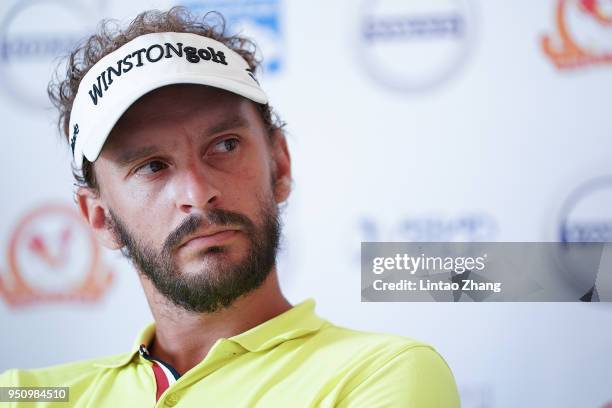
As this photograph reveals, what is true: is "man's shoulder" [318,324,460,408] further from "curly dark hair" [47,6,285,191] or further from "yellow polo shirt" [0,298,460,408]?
"curly dark hair" [47,6,285,191]

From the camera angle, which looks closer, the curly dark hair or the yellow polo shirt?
the yellow polo shirt

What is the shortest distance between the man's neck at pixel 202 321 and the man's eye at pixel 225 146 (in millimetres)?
176

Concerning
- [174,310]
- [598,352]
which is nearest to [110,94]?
[174,310]

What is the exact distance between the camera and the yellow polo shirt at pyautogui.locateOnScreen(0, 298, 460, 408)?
0.88 metres

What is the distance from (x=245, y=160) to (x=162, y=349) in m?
0.30

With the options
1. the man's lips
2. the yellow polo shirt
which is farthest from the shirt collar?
the man's lips

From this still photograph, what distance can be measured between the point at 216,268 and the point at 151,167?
0.15 metres

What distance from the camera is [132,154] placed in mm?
1008

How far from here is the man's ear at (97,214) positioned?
3.76ft

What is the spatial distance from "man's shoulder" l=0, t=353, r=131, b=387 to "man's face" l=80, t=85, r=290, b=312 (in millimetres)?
173

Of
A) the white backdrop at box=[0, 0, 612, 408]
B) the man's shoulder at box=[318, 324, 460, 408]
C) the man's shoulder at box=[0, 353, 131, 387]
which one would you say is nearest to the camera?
the man's shoulder at box=[318, 324, 460, 408]

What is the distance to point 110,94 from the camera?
1003 mm

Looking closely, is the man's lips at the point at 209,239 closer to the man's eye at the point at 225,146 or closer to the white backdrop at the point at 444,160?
the man's eye at the point at 225,146

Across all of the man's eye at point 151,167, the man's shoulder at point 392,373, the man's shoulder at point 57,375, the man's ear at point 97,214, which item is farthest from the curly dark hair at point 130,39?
the man's shoulder at point 392,373
